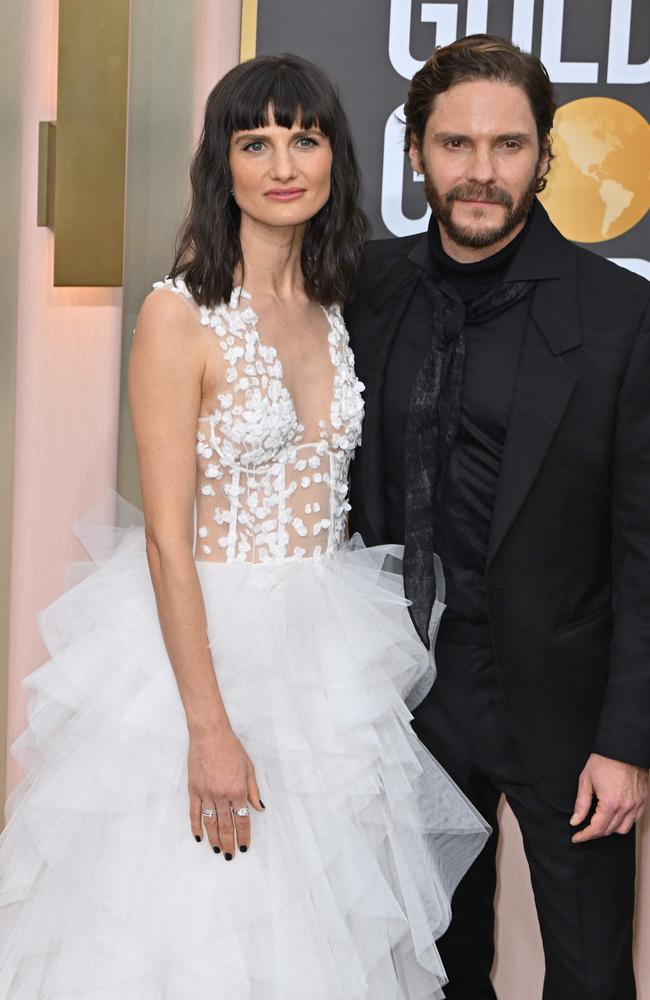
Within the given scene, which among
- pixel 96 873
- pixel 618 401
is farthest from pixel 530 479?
pixel 96 873

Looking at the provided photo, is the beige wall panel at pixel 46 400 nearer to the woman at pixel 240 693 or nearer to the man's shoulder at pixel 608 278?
the woman at pixel 240 693

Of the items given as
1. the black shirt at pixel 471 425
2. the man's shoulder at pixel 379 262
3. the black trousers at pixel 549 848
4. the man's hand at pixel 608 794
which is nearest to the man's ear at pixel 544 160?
the black shirt at pixel 471 425

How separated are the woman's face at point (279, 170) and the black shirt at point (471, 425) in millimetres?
258

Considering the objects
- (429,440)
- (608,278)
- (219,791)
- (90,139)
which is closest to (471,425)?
(429,440)

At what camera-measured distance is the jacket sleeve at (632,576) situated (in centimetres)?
175

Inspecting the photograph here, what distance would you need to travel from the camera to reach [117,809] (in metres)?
1.62

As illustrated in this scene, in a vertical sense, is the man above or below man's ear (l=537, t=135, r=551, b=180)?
below

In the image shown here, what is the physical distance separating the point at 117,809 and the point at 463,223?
0.99 m

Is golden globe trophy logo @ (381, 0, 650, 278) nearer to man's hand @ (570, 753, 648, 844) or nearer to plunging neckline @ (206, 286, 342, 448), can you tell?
plunging neckline @ (206, 286, 342, 448)

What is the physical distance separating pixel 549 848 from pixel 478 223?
97 cm

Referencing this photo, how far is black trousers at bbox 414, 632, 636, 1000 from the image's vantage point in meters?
1.87

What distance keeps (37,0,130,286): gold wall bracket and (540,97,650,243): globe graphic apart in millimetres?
865

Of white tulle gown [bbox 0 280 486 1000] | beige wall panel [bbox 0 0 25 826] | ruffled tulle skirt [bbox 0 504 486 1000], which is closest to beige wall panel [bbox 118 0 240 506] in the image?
beige wall panel [bbox 0 0 25 826]

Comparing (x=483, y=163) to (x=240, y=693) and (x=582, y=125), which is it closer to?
(x=582, y=125)
